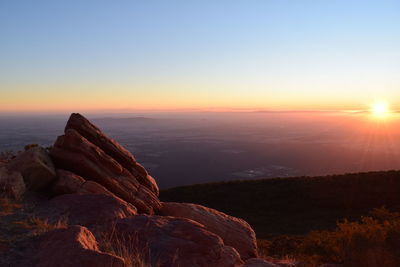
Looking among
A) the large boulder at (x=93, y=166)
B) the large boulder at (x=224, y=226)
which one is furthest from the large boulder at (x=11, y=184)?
the large boulder at (x=224, y=226)

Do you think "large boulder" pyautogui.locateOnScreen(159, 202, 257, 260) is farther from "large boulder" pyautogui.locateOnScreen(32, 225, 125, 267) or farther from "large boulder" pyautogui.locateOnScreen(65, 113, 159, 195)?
"large boulder" pyautogui.locateOnScreen(32, 225, 125, 267)

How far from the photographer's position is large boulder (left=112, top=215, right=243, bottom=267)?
25.5 ft

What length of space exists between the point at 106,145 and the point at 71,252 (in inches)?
475

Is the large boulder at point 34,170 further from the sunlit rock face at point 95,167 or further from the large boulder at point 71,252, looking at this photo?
the large boulder at point 71,252

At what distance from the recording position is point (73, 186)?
44.7ft

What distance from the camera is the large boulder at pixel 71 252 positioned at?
5.82m

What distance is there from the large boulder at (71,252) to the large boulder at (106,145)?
10821 mm

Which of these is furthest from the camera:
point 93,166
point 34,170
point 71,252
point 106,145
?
point 106,145

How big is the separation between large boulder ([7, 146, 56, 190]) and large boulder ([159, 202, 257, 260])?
5.65m

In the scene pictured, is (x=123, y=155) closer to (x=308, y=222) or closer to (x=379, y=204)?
(x=308, y=222)

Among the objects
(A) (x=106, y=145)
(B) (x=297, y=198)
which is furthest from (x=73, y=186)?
(B) (x=297, y=198)

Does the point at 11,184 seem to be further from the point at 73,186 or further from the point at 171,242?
the point at 171,242

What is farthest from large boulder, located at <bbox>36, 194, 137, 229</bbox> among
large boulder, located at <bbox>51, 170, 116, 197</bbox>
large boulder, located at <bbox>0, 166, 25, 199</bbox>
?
large boulder, located at <bbox>0, 166, 25, 199</bbox>

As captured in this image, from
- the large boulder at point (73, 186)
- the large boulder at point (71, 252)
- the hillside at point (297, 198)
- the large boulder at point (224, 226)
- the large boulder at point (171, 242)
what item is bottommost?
the hillside at point (297, 198)
